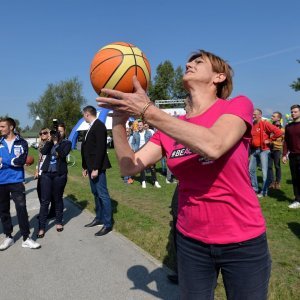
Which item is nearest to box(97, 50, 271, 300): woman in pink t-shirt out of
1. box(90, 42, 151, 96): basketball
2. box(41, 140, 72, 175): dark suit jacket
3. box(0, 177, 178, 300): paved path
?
box(90, 42, 151, 96): basketball

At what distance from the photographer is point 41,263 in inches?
204

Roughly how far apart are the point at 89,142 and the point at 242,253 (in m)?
4.94

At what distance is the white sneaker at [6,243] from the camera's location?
584cm

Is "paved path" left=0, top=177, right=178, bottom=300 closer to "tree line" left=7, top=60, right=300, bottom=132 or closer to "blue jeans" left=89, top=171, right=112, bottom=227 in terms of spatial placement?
"blue jeans" left=89, top=171, right=112, bottom=227

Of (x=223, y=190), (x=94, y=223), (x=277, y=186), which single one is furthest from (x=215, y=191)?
(x=277, y=186)

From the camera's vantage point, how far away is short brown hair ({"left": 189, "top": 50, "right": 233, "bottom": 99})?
2283mm

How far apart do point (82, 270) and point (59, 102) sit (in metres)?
59.2

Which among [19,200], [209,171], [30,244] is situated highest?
[209,171]

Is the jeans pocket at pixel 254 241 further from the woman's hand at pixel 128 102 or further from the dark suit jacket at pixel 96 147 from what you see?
the dark suit jacket at pixel 96 147

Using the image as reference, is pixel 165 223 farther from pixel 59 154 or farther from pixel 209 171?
pixel 209 171

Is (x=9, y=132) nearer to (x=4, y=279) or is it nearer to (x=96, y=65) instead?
(x=4, y=279)

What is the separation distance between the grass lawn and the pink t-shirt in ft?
6.75

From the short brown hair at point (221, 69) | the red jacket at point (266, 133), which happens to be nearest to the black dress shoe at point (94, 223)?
the red jacket at point (266, 133)

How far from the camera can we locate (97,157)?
654 cm
